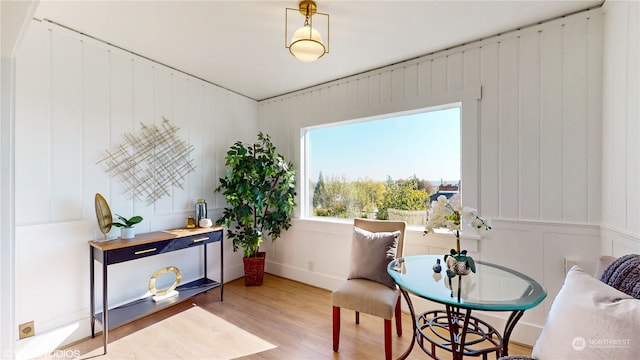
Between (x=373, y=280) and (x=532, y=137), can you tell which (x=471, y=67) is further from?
(x=373, y=280)

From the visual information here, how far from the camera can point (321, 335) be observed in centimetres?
226

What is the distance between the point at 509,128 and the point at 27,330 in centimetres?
409

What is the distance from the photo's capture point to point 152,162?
2773mm

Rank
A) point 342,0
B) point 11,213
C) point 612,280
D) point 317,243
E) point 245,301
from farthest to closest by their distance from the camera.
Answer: point 317,243 → point 245,301 → point 342,0 → point 612,280 → point 11,213

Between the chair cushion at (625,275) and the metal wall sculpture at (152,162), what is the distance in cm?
347

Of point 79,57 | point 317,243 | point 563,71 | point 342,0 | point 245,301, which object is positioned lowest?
point 245,301

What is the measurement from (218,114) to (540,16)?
11.1 feet

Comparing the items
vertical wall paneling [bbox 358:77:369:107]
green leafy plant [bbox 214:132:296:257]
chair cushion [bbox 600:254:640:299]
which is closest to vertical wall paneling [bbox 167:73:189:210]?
green leafy plant [bbox 214:132:296:257]

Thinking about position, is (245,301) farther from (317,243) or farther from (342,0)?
(342,0)

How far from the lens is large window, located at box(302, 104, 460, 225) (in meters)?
2.61

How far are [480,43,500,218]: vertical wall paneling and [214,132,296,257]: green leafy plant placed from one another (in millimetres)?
2086

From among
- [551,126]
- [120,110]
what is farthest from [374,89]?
[120,110]

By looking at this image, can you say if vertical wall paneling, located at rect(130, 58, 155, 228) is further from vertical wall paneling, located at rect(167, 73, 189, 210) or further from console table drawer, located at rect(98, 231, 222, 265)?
console table drawer, located at rect(98, 231, 222, 265)

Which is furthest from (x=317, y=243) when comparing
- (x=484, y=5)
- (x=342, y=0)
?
(x=484, y=5)
